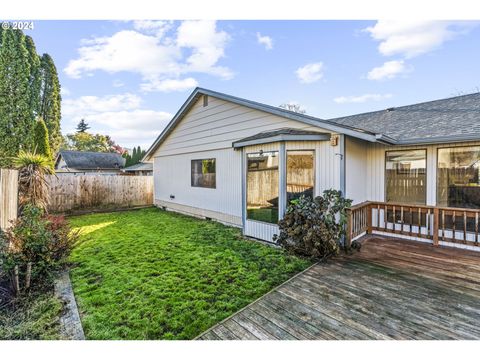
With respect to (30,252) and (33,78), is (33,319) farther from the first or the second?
(33,78)

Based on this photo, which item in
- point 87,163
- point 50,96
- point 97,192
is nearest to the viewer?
point 97,192

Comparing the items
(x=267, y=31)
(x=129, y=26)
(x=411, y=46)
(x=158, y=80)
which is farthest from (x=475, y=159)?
(x=158, y=80)

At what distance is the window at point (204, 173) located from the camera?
8586mm

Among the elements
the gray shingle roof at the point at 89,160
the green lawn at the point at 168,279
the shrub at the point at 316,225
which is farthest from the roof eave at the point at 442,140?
the gray shingle roof at the point at 89,160

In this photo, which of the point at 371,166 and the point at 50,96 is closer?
the point at 371,166

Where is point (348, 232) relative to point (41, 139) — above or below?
below

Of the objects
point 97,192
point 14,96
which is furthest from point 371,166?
point 14,96

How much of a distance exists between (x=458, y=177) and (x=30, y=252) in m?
8.32

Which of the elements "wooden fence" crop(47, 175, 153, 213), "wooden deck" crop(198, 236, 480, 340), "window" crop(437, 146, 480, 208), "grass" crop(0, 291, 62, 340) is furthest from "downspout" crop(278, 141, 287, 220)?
"wooden fence" crop(47, 175, 153, 213)

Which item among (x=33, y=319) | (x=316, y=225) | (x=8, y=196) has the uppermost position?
(x=8, y=196)

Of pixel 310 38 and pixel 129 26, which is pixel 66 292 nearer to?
pixel 129 26

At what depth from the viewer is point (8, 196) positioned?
5.06 metres

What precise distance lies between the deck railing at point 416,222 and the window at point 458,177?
1.07 feet
